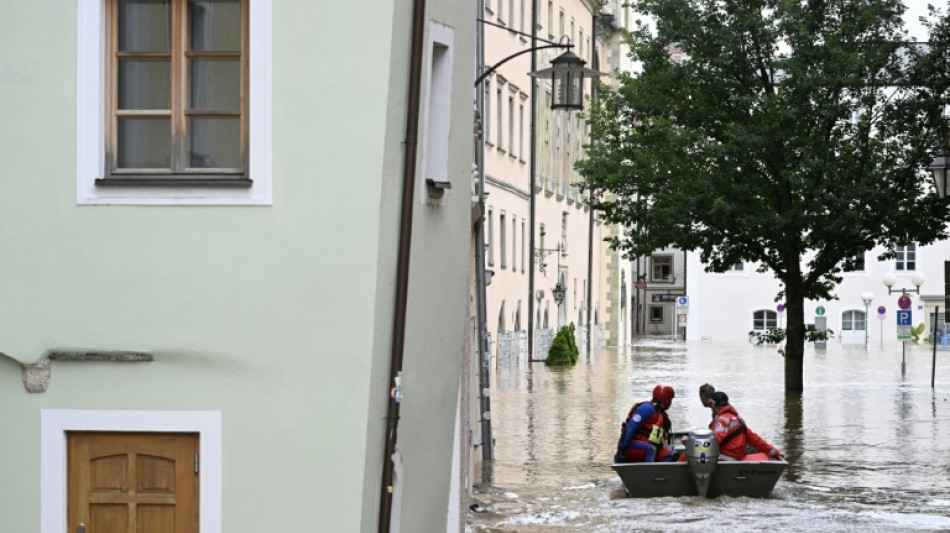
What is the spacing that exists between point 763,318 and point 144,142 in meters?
103

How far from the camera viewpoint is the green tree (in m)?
37.9

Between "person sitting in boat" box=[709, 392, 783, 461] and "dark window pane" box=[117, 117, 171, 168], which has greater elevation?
"dark window pane" box=[117, 117, 171, 168]

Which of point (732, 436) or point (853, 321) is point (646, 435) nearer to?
point (732, 436)

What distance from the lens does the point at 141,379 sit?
9.59 m

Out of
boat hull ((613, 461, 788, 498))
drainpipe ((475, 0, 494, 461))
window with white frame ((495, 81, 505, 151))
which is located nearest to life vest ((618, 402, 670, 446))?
boat hull ((613, 461, 788, 498))

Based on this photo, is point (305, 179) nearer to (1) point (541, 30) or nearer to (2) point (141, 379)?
(2) point (141, 379)

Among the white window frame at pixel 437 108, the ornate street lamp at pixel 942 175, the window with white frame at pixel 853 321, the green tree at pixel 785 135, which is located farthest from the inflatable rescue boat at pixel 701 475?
the window with white frame at pixel 853 321

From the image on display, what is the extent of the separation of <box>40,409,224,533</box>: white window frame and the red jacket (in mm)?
11299

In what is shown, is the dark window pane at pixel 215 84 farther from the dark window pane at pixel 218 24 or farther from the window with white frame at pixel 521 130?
the window with white frame at pixel 521 130

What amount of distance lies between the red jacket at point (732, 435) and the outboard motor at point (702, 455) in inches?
18.6

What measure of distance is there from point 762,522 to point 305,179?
1040cm

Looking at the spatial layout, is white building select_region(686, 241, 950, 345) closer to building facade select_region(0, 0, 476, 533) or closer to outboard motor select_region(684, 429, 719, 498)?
outboard motor select_region(684, 429, 719, 498)

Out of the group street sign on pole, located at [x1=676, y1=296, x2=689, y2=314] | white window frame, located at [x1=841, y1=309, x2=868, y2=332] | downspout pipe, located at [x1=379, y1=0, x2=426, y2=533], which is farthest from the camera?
street sign on pole, located at [x1=676, y1=296, x2=689, y2=314]

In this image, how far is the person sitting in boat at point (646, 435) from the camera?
20203mm
